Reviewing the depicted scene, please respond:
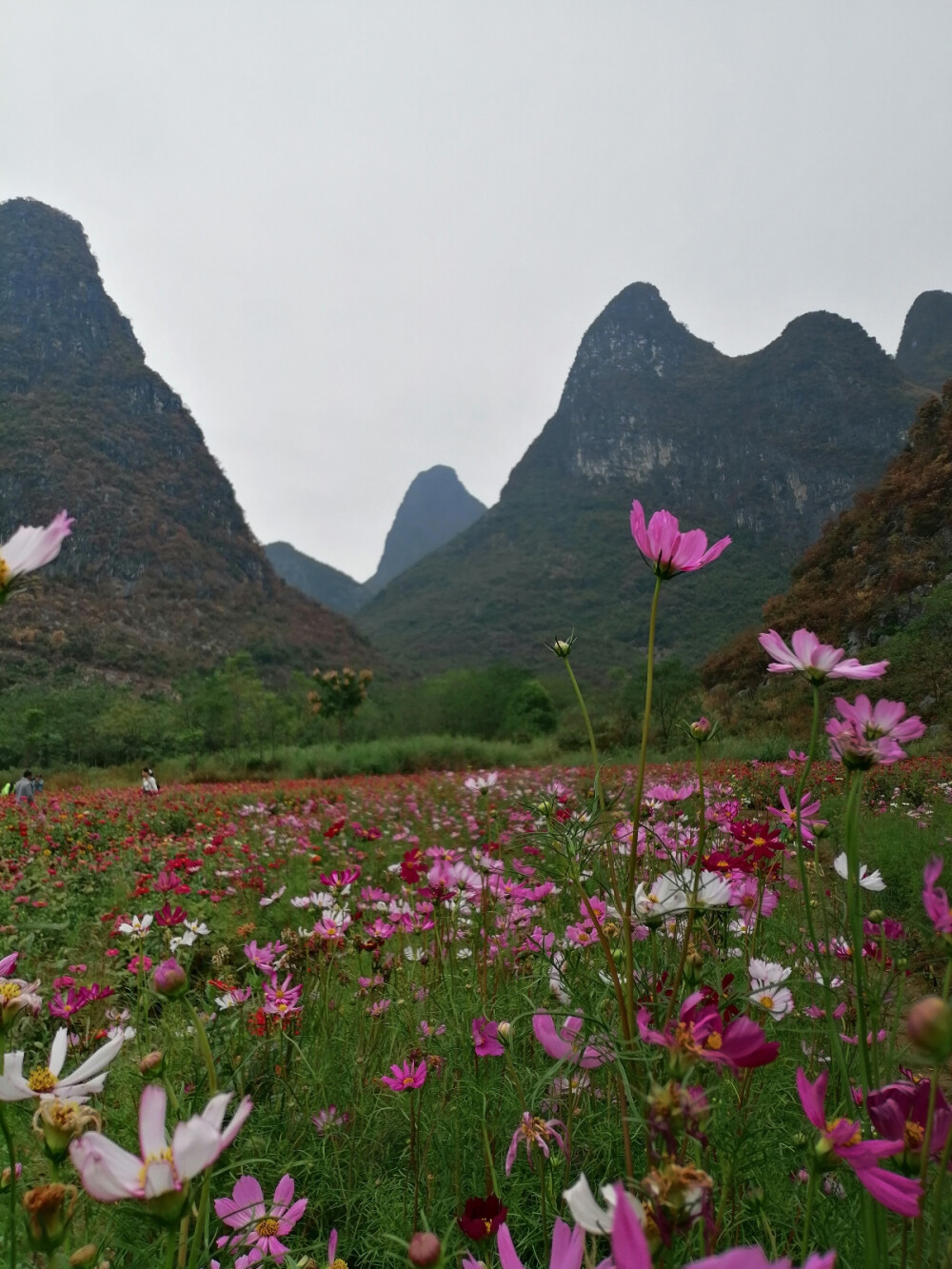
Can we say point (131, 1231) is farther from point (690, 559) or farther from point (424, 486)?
point (424, 486)

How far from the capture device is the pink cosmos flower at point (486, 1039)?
38.7 inches

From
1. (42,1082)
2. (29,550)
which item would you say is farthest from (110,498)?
(42,1082)

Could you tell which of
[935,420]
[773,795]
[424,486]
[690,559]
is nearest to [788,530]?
[935,420]

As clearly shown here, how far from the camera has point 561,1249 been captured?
16.5 inches

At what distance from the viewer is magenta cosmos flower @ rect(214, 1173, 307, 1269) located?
69 cm

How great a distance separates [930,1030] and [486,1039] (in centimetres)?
83

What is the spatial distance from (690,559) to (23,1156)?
152cm

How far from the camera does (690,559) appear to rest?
0.74m

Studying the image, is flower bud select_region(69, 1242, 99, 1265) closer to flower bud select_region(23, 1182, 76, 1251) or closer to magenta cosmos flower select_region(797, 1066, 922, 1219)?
flower bud select_region(23, 1182, 76, 1251)

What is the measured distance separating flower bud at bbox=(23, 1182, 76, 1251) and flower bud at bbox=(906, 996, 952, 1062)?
19.4 inches

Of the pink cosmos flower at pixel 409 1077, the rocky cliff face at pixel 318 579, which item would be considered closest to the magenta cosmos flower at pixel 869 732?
the pink cosmos flower at pixel 409 1077

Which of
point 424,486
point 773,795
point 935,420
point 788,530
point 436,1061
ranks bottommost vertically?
point 436,1061

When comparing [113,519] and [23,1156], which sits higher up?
[113,519]

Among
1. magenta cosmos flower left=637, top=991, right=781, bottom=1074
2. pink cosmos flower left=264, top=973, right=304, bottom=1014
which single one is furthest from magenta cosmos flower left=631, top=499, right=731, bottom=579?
pink cosmos flower left=264, top=973, right=304, bottom=1014
